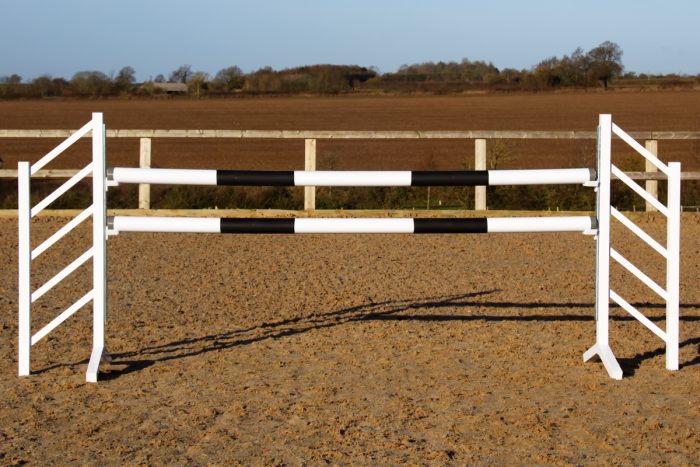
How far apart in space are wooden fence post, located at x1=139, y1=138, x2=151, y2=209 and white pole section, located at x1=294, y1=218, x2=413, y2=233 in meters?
8.30

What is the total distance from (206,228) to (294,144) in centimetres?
3195

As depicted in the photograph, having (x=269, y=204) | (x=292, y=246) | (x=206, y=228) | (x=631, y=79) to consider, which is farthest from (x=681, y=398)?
(x=631, y=79)

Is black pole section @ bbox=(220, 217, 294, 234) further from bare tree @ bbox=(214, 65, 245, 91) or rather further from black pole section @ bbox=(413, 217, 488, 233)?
bare tree @ bbox=(214, 65, 245, 91)

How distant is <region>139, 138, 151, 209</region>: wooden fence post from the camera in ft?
46.0

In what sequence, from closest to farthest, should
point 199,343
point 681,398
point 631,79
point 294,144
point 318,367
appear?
point 681,398 < point 318,367 < point 199,343 < point 294,144 < point 631,79

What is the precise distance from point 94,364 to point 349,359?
1430mm

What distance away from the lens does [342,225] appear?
5.87 m

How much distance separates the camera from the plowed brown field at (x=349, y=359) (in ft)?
14.2

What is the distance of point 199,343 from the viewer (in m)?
6.47

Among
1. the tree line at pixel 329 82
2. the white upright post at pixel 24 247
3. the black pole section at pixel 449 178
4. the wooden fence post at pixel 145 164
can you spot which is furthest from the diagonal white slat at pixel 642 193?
the tree line at pixel 329 82

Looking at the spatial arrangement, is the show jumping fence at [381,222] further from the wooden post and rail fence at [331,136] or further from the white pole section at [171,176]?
the wooden post and rail fence at [331,136]

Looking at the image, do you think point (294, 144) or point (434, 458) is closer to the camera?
point (434, 458)

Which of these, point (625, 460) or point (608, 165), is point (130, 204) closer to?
point (608, 165)

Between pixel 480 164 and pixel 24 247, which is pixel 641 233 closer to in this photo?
pixel 24 247
